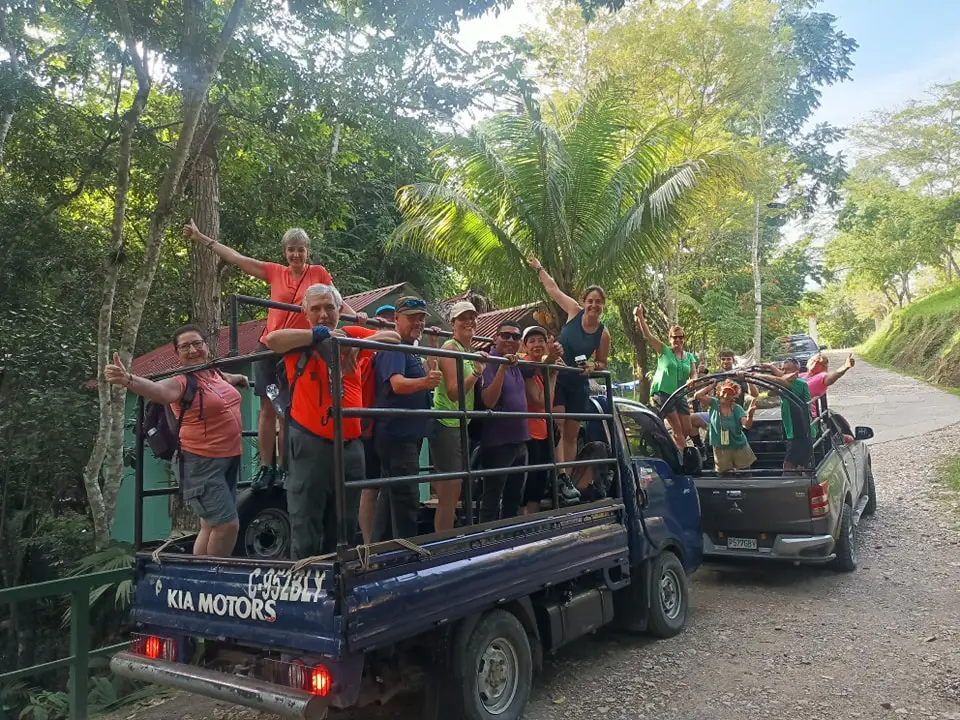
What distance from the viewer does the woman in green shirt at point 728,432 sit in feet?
23.5

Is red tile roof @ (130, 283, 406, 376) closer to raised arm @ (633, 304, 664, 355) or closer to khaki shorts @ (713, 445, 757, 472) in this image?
raised arm @ (633, 304, 664, 355)

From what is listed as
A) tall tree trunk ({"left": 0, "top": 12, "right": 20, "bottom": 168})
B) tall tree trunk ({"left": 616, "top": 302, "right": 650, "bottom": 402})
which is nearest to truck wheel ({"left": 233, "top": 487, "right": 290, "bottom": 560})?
tall tree trunk ({"left": 0, "top": 12, "right": 20, "bottom": 168})

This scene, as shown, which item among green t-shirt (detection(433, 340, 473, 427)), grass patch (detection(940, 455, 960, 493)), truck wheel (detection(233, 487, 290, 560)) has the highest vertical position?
green t-shirt (detection(433, 340, 473, 427))

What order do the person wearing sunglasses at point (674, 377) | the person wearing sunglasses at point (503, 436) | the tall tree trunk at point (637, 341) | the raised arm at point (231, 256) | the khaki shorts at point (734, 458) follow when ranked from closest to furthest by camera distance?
the person wearing sunglasses at point (503, 436) → the raised arm at point (231, 256) → the khaki shorts at point (734, 458) → the person wearing sunglasses at point (674, 377) → the tall tree trunk at point (637, 341)

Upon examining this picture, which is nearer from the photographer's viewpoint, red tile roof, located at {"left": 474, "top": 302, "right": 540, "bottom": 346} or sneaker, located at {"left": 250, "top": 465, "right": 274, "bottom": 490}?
sneaker, located at {"left": 250, "top": 465, "right": 274, "bottom": 490}

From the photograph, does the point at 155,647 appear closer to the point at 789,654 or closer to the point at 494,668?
the point at 494,668

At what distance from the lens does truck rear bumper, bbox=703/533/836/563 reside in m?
6.14

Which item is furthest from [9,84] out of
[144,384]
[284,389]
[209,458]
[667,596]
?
[667,596]

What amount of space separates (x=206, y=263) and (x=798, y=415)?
6925 millimetres

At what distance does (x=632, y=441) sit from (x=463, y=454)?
2.93 meters

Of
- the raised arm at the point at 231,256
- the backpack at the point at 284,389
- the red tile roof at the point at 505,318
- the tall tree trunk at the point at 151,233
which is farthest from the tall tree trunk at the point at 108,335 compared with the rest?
the red tile roof at the point at 505,318

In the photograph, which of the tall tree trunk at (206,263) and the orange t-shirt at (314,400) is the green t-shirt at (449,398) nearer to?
the orange t-shirt at (314,400)

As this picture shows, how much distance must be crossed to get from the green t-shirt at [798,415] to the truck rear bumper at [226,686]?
503cm

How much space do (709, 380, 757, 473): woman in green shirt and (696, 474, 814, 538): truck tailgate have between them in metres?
0.56
